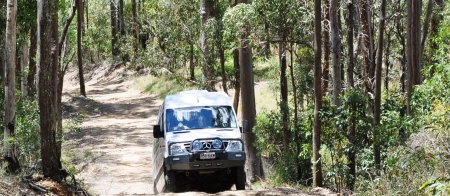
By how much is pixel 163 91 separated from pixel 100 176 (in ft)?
64.8

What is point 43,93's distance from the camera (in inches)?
419

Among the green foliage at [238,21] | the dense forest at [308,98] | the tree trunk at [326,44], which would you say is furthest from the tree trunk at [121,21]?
the green foliage at [238,21]

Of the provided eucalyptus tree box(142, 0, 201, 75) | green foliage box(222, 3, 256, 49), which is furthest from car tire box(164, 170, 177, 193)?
eucalyptus tree box(142, 0, 201, 75)

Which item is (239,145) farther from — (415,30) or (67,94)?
→ (67,94)

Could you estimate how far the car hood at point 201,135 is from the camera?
13.4 metres

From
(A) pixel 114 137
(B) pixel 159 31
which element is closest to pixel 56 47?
(A) pixel 114 137

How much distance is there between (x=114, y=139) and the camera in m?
30.7

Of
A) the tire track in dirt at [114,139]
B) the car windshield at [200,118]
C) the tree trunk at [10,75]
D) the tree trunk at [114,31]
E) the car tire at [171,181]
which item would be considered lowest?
the tire track in dirt at [114,139]

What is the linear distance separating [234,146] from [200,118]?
1.17 meters

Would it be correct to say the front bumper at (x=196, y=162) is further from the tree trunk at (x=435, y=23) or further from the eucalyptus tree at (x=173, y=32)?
the tree trunk at (x=435, y=23)

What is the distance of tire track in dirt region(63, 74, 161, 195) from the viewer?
21250mm

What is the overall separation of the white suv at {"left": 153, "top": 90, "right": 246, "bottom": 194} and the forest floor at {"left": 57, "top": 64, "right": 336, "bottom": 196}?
3.75 ft

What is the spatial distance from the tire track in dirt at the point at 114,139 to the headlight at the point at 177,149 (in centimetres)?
234

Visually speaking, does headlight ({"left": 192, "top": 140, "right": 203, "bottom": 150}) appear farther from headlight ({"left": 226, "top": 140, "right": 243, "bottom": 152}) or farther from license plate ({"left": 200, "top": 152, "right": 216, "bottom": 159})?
headlight ({"left": 226, "top": 140, "right": 243, "bottom": 152})
